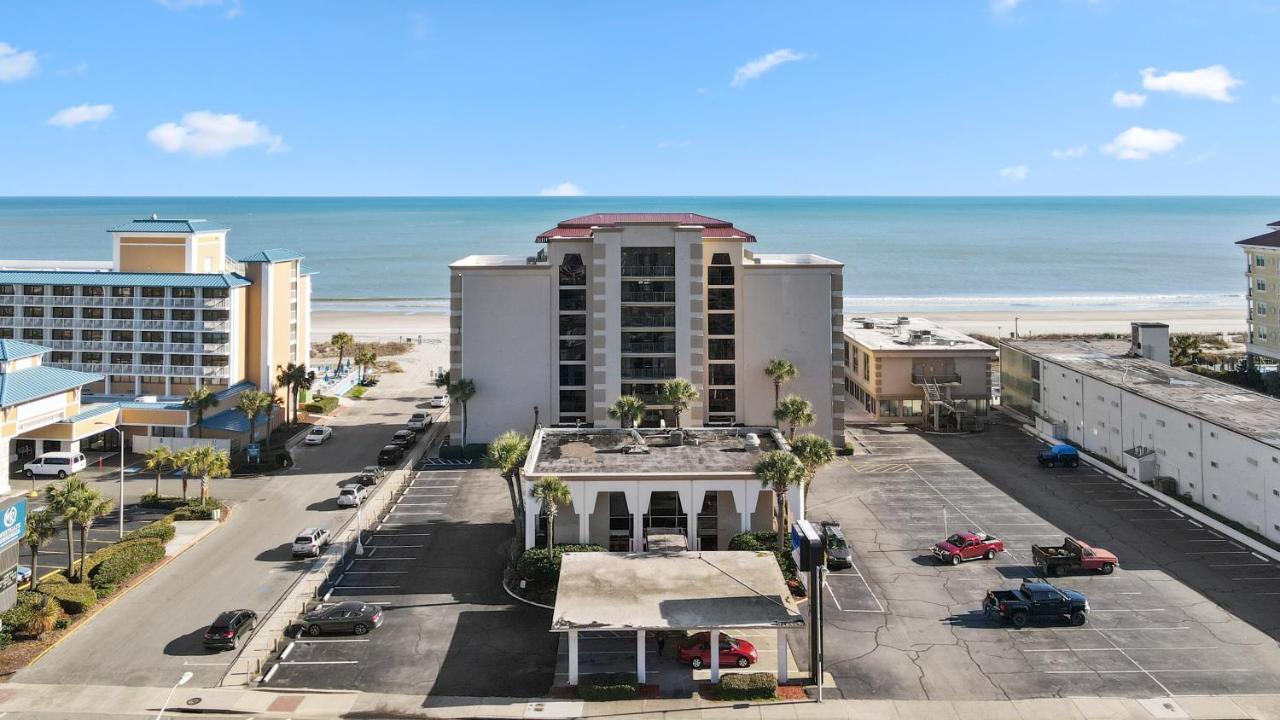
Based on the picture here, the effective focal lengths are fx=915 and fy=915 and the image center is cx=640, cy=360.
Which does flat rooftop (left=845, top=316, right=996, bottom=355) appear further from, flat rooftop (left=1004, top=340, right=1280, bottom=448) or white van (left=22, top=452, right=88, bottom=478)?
white van (left=22, top=452, right=88, bottom=478)

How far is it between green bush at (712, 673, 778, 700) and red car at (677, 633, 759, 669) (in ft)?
5.31

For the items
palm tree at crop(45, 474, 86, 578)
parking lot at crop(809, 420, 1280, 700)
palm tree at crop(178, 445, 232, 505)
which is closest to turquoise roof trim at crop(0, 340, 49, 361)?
palm tree at crop(178, 445, 232, 505)

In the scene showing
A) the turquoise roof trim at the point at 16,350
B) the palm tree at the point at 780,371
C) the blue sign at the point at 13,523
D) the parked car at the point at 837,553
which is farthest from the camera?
the palm tree at the point at 780,371

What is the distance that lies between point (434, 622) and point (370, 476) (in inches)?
985

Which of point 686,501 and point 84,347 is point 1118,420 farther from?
point 84,347

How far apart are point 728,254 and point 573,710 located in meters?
44.0

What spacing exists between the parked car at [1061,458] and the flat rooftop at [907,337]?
15475mm

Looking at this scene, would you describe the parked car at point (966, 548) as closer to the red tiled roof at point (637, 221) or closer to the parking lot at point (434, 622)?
the parking lot at point (434, 622)

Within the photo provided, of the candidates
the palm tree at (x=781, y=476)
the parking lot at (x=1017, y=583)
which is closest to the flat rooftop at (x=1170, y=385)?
the parking lot at (x=1017, y=583)

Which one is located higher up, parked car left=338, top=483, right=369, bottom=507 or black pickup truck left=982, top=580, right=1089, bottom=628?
parked car left=338, top=483, right=369, bottom=507

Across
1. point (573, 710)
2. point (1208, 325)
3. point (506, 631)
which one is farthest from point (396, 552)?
point (1208, 325)

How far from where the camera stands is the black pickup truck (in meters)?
38.4

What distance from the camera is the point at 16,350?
2462 inches

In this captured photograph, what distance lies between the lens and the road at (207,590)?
35125 millimetres
